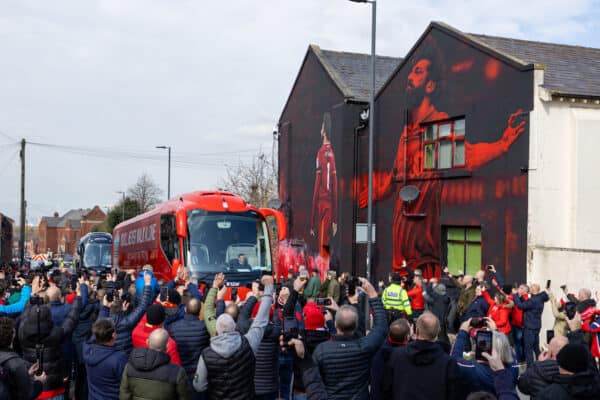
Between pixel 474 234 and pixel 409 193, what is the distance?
2.78 m

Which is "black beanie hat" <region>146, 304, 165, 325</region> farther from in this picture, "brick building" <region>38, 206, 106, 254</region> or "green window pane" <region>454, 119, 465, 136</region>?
"brick building" <region>38, 206, 106, 254</region>

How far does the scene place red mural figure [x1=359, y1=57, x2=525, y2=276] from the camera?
20.1m

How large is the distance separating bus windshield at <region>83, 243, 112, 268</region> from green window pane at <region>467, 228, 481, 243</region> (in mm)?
21935

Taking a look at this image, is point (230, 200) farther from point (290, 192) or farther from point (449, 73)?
point (290, 192)

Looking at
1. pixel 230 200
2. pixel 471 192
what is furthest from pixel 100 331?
pixel 471 192

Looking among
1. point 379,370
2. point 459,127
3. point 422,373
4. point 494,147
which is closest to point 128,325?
point 379,370

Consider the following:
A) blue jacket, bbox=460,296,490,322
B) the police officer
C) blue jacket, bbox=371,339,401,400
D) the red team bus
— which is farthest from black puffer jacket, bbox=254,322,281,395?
the red team bus

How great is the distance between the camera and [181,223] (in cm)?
1577

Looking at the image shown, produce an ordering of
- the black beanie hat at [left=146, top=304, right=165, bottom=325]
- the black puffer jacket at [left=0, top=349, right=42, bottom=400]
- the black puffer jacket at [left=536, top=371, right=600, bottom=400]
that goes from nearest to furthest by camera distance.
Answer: the black puffer jacket at [left=536, top=371, right=600, bottom=400] → the black puffer jacket at [left=0, top=349, right=42, bottom=400] → the black beanie hat at [left=146, top=304, right=165, bottom=325]

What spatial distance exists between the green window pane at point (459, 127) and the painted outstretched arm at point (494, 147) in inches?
23.5

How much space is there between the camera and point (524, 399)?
1048cm

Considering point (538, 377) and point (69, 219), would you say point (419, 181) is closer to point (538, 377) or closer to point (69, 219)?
point (538, 377)

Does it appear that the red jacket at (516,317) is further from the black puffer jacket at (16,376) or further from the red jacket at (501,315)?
the black puffer jacket at (16,376)

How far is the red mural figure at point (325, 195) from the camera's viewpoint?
26.0 meters
